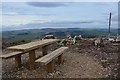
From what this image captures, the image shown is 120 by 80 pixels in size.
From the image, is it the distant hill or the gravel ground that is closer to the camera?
the gravel ground

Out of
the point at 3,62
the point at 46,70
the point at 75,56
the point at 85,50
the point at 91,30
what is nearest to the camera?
the point at 46,70

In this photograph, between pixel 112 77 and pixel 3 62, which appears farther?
pixel 3 62

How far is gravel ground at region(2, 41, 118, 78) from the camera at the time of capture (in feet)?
21.9

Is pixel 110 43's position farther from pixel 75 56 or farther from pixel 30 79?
pixel 30 79

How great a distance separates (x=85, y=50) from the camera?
9789 mm

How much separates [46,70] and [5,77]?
0.95 m

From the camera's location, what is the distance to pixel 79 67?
742cm

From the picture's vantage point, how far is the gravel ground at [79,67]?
6675 millimetres

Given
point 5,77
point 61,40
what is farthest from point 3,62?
point 61,40

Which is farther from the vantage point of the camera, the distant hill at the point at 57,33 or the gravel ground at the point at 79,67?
the distant hill at the point at 57,33

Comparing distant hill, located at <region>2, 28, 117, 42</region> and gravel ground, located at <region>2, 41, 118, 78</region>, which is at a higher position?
distant hill, located at <region>2, 28, 117, 42</region>

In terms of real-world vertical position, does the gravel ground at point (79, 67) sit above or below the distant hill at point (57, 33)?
below

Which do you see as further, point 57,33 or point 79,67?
point 57,33

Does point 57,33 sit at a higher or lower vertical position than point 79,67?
higher
